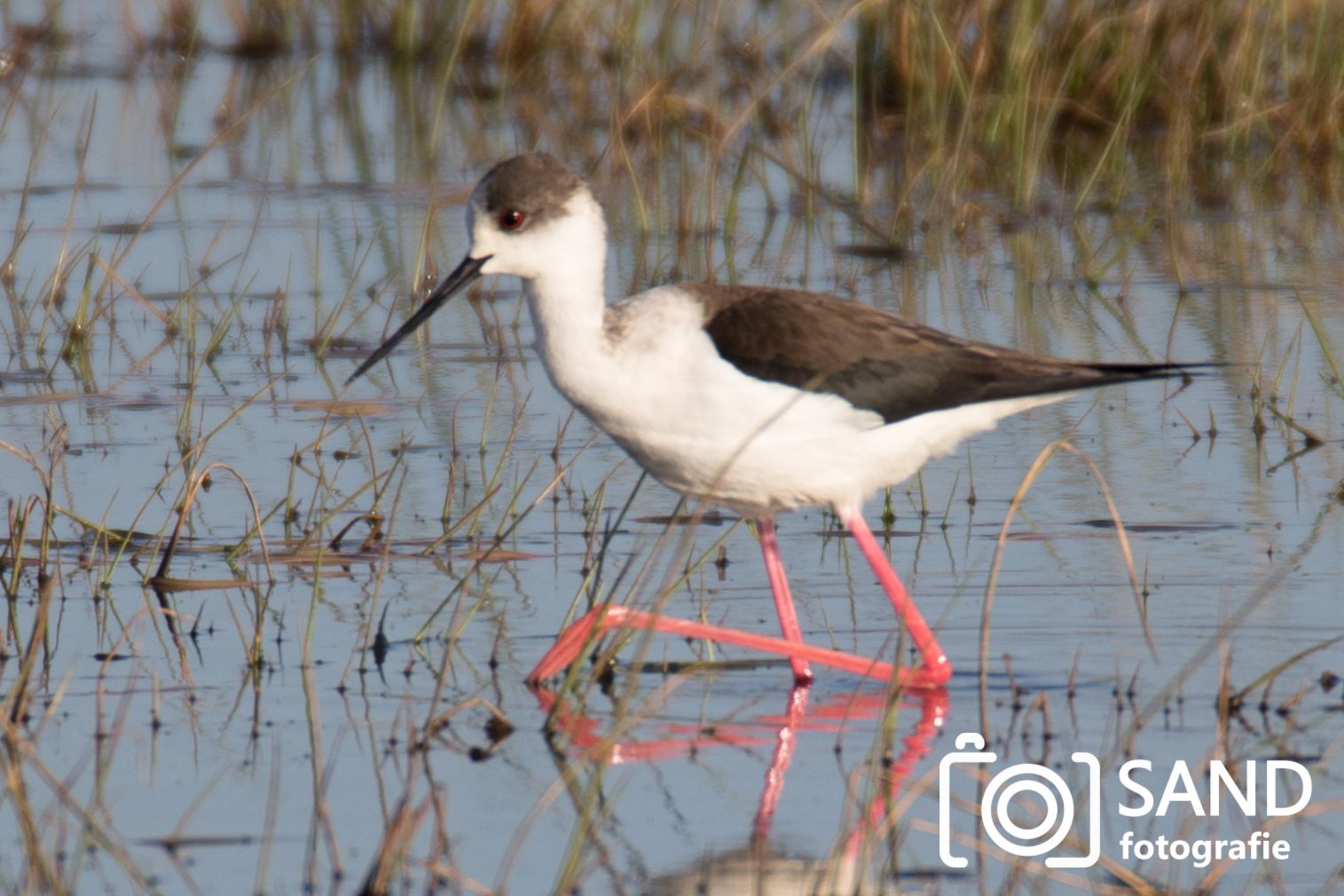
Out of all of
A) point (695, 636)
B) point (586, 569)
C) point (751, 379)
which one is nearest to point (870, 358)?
point (751, 379)

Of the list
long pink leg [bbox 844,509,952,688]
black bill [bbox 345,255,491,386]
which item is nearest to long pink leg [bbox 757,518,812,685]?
long pink leg [bbox 844,509,952,688]

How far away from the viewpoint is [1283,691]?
14.0 ft

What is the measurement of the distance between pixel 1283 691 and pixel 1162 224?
4.99 metres

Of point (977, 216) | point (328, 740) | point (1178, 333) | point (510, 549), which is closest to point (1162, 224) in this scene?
point (977, 216)

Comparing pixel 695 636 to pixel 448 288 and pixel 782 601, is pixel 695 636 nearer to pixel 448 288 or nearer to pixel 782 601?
pixel 782 601

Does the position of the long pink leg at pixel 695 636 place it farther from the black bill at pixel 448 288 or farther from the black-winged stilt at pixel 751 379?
the black bill at pixel 448 288

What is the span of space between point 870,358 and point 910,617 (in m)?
0.55

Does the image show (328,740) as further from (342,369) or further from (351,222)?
(351,222)

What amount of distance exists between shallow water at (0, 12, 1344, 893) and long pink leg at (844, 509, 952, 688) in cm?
7

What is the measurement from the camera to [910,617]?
4.63 meters

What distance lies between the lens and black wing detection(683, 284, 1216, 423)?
4.52 meters

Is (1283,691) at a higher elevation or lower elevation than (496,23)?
lower

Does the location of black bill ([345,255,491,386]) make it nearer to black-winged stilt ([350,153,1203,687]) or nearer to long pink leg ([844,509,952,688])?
black-winged stilt ([350,153,1203,687])

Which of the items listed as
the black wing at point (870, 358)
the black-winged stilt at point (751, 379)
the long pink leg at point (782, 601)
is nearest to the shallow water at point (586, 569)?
the long pink leg at point (782, 601)
